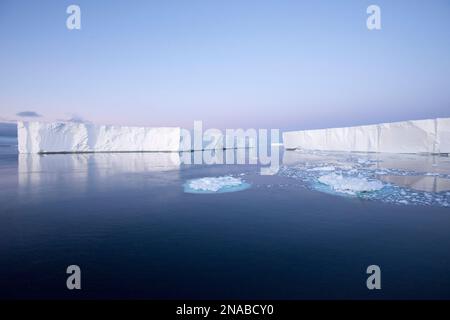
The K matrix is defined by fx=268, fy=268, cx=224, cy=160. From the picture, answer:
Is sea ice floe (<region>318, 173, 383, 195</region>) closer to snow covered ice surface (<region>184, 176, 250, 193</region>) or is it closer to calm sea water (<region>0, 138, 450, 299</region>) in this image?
calm sea water (<region>0, 138, 450, 299</region>)

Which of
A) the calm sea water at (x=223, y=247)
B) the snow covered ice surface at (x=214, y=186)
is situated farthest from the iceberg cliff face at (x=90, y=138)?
the calm sea water at (x=223, y=247)

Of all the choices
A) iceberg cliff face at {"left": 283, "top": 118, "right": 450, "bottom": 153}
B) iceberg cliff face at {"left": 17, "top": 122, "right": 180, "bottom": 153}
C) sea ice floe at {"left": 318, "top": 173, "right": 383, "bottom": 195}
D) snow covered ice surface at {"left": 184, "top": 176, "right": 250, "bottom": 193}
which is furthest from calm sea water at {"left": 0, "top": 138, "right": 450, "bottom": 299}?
iceberg cliff face at {"left": 17, "top": 122, "right": 180, "bottom": 153}

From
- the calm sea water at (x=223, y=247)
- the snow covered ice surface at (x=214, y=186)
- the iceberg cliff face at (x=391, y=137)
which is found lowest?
the calm sea water at (x=223, y=247)

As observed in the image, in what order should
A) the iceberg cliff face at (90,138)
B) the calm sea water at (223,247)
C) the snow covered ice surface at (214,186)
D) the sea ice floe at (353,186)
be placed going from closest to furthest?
the calm sea water at (223,247), the sea ice floe at (353,186), the snow covered ice surface at (214,186), the iceberg cliff face at (90,138)

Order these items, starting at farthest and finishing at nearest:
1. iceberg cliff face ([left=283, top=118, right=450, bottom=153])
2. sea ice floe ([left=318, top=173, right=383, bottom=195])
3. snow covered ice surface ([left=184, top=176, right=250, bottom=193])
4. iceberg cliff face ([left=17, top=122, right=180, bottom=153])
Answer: iceberg cliff face ([left=17, top=122, right=180, bottom=153]) → iceberg cliff face ([left=283, top=118, right=450, bottom=153]) → snow covered ice surface ([left=184, top=176, right=250, bottom=193]) → sea ice floe ([left=318, top=173, right=383, bottom=195])

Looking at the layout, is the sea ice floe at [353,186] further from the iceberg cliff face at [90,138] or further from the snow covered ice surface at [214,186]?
the iceberg cliff face at [90,138]

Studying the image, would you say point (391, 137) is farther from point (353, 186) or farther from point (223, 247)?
point (223, 247)

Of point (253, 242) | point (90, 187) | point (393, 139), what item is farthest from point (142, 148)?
point (253, 242)
